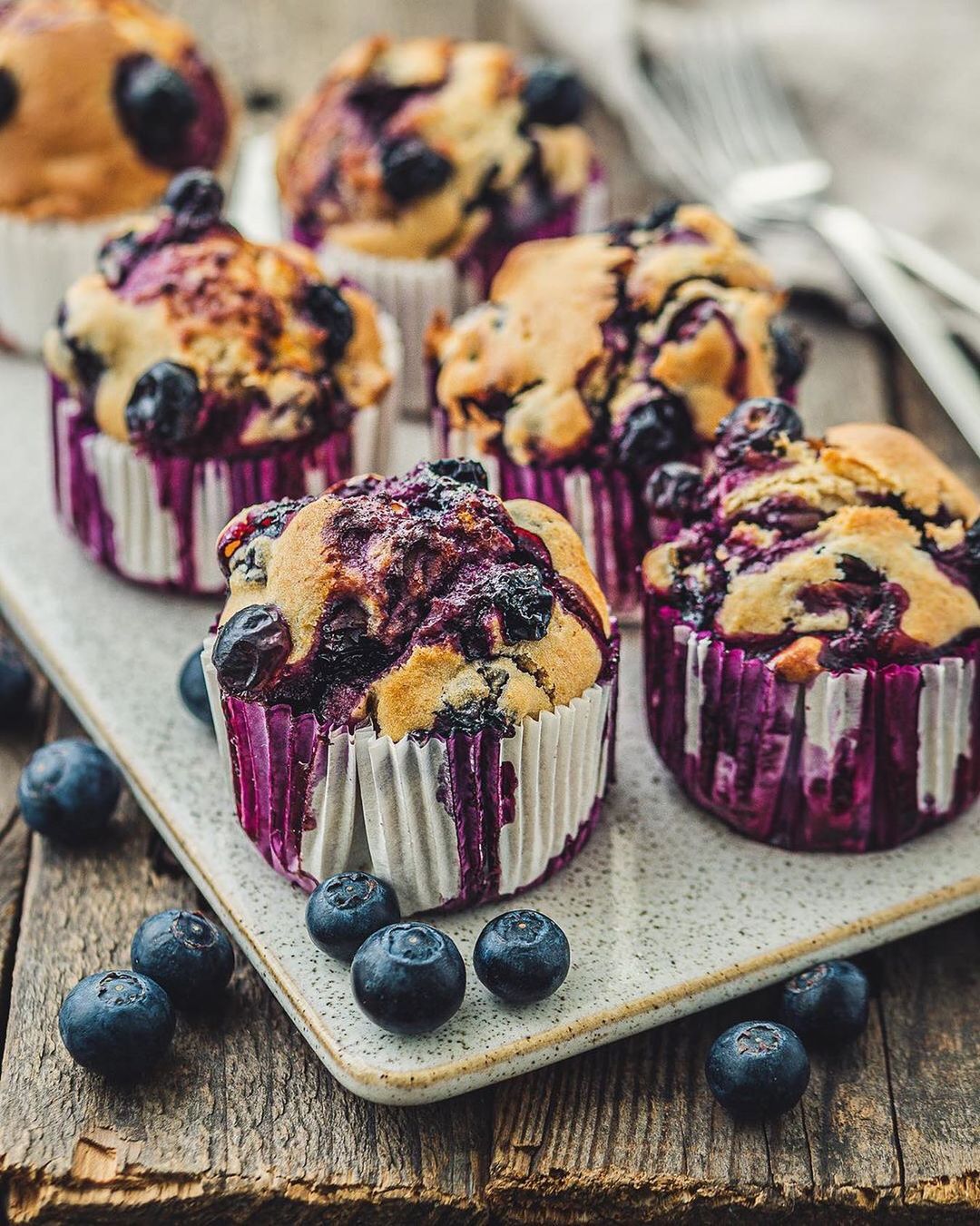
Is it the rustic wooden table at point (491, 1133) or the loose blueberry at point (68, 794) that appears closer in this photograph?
the rustic wooden table at point (491, 1133)

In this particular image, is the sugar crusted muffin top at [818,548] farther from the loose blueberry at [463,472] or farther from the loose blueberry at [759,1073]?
the loose blueberry at [759,1073]

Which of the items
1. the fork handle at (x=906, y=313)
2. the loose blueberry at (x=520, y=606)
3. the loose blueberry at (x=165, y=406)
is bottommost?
the fork handle at (x=906, y=313)

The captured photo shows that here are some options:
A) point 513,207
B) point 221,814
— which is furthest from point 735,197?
point 221,814

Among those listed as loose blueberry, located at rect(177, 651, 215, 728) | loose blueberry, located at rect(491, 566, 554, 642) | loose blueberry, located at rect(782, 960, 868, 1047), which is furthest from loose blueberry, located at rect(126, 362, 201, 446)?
loose blueberry, located at rect(782, 960, 868, 1047)

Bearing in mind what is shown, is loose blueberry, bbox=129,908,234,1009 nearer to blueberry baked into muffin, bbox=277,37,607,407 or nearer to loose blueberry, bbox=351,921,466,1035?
loose blueberry, bbox=351,921,466,1035

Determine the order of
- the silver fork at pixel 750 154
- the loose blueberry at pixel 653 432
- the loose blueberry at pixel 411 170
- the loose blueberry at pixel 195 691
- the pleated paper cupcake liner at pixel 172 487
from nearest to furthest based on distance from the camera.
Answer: the loose blueberry at pixel 195 691 < the loose blueberry at pixel 653 432 < the pleated paper cupcake liner at pixel 172 487 < the loose blueberry at pixel 411 170 < the silver fork at pixel 750 154

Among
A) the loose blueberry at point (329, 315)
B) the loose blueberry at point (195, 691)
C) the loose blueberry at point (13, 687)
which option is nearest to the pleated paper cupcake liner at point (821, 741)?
the loose blueberry at point (195, 691)
